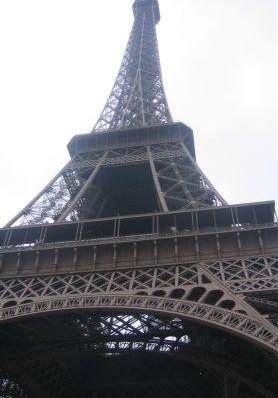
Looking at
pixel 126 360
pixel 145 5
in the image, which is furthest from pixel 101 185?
pixel 145 5

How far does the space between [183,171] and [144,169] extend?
3478 millimetres

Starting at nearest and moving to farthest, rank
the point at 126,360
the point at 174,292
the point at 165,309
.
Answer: the point at 165,309 < the point at 174,292 < the point at 126,360

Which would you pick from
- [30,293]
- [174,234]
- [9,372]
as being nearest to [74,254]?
[30,293]

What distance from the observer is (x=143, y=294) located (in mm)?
18672

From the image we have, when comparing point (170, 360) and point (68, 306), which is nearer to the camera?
point (68, 306)

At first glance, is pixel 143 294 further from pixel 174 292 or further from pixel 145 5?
pixel 145 5

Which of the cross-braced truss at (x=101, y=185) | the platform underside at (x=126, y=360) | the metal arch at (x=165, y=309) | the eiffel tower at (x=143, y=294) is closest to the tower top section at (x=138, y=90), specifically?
the cross-braced truss at (x=101, y=185)

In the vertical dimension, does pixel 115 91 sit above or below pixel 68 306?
above

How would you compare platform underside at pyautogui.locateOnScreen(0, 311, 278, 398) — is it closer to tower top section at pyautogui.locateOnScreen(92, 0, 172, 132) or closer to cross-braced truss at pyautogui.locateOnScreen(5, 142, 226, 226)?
cross-braced truss at pyautogui.locateOnScreen(5, 142, 226, 226)

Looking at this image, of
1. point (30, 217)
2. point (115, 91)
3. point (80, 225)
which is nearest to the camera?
point (80, 225)

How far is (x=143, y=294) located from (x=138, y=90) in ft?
85.2

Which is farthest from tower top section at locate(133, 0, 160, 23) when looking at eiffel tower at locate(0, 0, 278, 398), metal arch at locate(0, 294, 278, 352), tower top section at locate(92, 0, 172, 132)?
metal arch at locate(0, 294, 278, 352)

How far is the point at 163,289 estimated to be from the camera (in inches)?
725

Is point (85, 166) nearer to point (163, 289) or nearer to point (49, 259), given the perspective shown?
point (49, 259)
